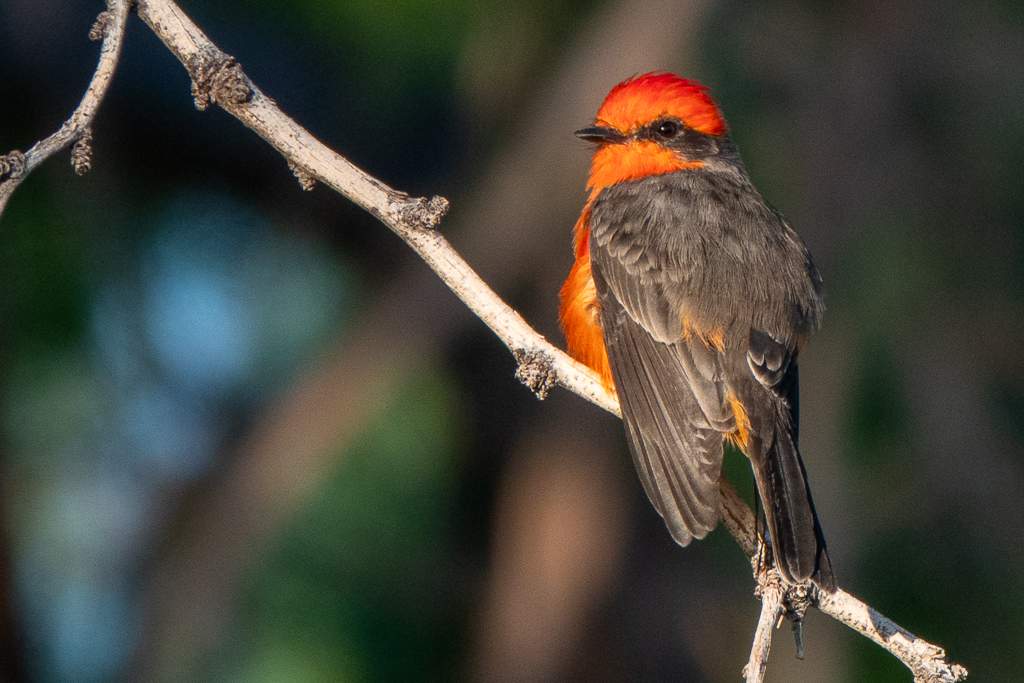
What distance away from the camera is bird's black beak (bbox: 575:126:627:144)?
4.41m

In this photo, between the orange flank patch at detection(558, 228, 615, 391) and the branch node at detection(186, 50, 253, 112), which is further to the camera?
the orange flank patch at detection(558, 228, 615, 391)

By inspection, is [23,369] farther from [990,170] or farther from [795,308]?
[990,170]

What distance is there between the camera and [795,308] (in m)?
4.07

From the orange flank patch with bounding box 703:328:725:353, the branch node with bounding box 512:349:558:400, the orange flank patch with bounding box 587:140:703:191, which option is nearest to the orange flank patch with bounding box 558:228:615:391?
the orange flank patch with bounding box 587:140:703:191

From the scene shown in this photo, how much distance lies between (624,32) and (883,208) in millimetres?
2235

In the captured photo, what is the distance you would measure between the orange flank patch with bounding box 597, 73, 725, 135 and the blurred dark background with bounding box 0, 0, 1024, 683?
1.53 metres

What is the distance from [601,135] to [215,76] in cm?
184

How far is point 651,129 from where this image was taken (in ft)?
14.6

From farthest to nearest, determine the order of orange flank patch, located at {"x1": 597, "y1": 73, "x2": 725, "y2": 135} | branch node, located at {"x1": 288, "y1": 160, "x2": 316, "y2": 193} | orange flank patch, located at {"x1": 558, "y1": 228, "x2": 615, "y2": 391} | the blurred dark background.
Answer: the blurred dark background, orange flank patch, located at {"x1": 597, "y1": 73, "x2": 725, "y2": 135}, orange flank patch, located at {"x1": 558, "y1": 228, "x2": 615, "y2": 391}, branch node, located at {"x1": 288, "y1": 160, "x2": 316, "y2": 193}

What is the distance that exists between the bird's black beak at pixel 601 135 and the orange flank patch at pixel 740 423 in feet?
4.31

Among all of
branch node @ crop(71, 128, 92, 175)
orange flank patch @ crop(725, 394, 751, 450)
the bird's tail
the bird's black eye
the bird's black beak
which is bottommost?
branch node @ crop(71, 128, 92, 175)

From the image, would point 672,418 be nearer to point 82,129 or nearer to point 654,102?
point 654,102

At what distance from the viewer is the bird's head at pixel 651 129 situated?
174 inches

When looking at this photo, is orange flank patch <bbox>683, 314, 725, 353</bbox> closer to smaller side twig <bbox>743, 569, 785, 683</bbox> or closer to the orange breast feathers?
the orange breast feathers
